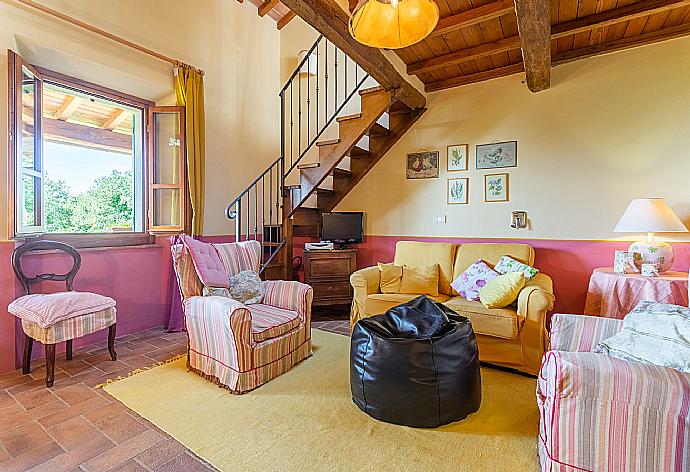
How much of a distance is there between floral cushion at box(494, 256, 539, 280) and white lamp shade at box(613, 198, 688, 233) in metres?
0.76

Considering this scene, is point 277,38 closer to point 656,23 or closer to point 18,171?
point 18,171

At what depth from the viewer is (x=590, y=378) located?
1331 mm

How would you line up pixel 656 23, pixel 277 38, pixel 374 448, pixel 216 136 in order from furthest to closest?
pixel 277 38, pixel 216 136, pixel 656 23, pixel 374 448

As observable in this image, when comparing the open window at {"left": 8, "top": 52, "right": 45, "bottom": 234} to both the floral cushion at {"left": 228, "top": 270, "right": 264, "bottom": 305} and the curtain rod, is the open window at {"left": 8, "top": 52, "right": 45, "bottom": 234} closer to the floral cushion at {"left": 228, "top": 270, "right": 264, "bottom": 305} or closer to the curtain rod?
the curtain rod

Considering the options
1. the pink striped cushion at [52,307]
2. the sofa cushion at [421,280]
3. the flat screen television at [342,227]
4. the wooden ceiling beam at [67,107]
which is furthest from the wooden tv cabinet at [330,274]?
the wooden ceiling beam at [67,107]

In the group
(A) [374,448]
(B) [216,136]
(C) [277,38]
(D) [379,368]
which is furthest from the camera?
(C) [277,38]

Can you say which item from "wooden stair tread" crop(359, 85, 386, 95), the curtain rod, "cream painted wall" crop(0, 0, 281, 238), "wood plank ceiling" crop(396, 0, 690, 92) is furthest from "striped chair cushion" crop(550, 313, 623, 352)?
the curtain rod

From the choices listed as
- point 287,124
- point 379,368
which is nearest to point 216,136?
point 287,124

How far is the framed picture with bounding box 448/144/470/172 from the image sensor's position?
4.08m

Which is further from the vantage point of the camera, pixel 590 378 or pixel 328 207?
pixel 328 207

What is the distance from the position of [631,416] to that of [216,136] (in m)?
4.37

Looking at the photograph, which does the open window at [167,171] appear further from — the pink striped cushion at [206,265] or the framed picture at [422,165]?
the framed picture at [422,165]

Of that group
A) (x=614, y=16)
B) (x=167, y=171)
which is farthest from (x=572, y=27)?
(x=167, y=171)

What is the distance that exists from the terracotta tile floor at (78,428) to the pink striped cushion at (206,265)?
34.3 inches
